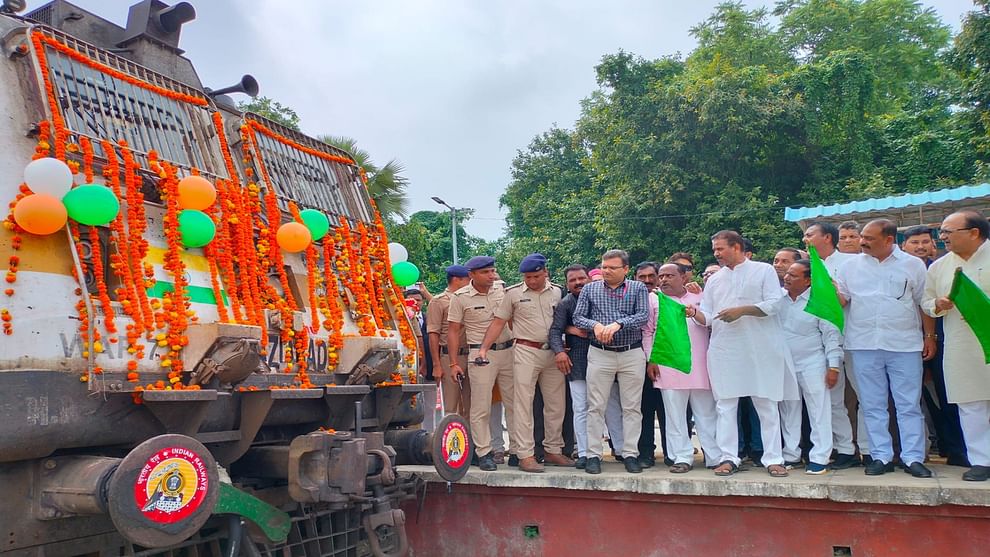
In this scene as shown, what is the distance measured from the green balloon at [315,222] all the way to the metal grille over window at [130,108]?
0.54 metres

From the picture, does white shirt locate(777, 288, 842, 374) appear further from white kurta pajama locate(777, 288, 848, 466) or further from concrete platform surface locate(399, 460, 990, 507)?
concrete platform surface locate(399, 460, 990, 507)

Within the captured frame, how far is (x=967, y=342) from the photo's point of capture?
14.6ft

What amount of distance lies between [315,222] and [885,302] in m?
3.67

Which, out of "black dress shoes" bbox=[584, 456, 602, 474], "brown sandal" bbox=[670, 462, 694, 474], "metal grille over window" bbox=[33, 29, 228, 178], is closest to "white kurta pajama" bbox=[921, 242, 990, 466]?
"brown sandal" bbox=[670, 462, 694, 474]

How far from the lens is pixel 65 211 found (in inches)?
121

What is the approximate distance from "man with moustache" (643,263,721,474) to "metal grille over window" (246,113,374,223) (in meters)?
2.33

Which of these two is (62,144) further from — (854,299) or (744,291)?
(854,299)

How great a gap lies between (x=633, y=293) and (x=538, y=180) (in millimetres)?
22493

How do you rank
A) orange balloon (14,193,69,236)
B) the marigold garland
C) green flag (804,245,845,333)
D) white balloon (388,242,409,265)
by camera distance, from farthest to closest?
white balloon (388,242,409,265) → green flag (804,245,845,333) → the marigold garland → orange balloon (14,193,69,236)

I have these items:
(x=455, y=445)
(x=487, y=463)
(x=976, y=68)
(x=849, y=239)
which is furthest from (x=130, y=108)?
(x=976, y=68)

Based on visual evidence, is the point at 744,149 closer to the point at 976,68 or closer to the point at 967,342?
the point at 976,68

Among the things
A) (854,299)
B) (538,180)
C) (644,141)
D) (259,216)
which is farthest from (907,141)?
(259,216)

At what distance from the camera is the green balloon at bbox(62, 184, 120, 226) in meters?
3.13

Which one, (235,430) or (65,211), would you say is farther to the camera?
(235,430)
